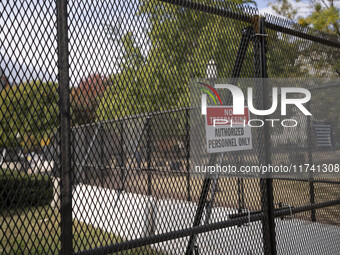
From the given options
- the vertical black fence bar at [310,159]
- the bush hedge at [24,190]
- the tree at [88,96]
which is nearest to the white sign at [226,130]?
the tree at [88,96]

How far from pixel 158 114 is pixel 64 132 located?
47.4 inches

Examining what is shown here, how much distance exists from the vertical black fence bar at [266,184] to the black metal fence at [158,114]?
11 mm

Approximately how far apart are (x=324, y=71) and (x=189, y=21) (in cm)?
245

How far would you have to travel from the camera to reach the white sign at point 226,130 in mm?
3457

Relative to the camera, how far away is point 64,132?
2580 millimetres

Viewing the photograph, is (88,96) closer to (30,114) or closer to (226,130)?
(30,114)

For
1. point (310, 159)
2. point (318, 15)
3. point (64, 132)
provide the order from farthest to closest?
point (318, 15) → point (310, 159) → point (64, 132)

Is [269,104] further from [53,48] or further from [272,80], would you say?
[53,48]

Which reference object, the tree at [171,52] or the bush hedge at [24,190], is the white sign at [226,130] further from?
the bush hedge at [24,190]

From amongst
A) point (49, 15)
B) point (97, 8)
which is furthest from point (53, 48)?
point (97, 8)

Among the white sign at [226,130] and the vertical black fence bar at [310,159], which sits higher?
the white sign at [226,130]

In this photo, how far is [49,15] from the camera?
258 centimetres

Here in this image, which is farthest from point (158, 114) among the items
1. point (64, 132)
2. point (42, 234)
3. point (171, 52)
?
point (42, 234)

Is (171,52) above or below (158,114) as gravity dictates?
above
